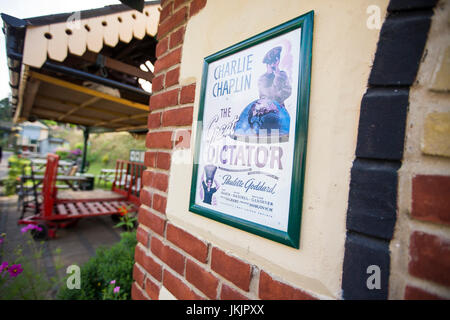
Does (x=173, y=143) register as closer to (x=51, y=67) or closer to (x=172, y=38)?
(x=172, y=38)

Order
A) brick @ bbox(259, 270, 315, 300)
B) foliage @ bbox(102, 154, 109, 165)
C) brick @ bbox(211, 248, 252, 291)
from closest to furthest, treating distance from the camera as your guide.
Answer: brick @ bbox(259, 270, 315, 300), brick @ bbox(211, 248, 252, 291), foliage @ bbox(102, 154, 109, 165)

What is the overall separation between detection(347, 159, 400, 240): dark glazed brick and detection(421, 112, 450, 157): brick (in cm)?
6

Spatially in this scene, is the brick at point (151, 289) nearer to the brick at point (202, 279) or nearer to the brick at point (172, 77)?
the brick at point (202, 279)

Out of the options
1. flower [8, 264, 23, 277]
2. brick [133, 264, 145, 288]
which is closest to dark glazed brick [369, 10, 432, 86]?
brick [133, 264, 145, 288]

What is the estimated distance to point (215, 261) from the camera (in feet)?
2.54

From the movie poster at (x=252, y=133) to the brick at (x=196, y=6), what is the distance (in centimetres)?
32

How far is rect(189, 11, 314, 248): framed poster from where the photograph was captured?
1.96 feet

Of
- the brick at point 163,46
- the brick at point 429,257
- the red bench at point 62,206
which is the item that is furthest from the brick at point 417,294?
the red bench at point 62,206

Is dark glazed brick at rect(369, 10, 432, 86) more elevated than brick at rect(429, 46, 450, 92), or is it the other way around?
dark glazed brick at rect(369, 10, 432, 86)

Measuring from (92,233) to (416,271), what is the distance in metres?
5.11

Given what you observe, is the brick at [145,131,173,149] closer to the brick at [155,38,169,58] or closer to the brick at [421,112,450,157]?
the brick at [155,38,169,58]

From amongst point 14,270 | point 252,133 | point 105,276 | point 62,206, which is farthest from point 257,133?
point 62,206

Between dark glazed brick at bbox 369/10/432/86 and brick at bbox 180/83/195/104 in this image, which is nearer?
dark glazed brick at bbox 369/10/432/86
